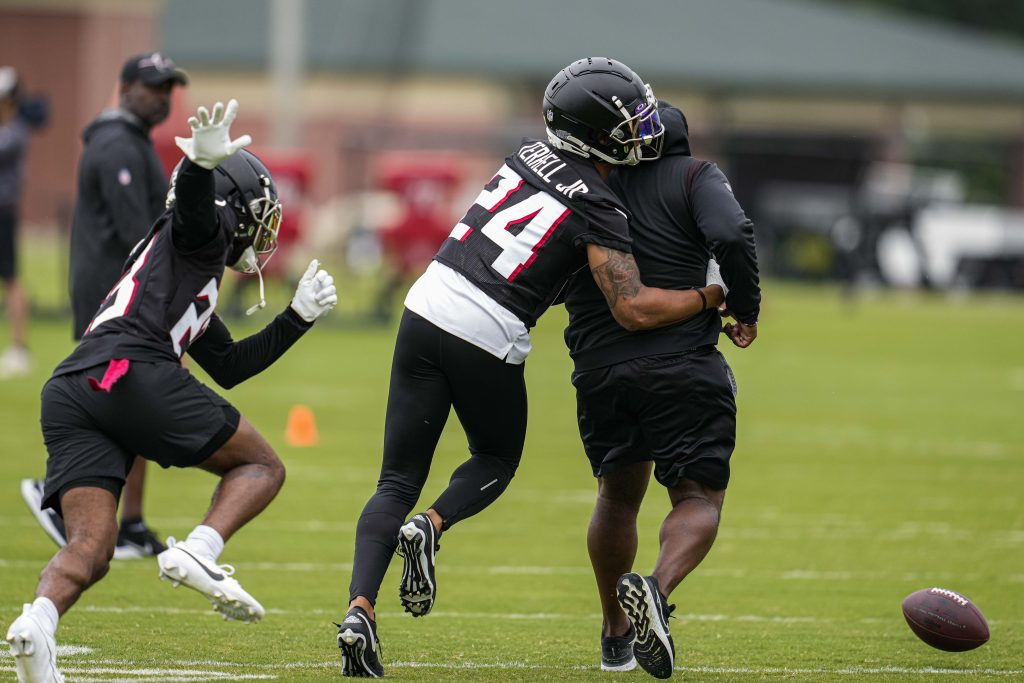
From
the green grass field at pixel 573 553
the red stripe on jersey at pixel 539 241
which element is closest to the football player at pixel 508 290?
the red stripe on jersey at pixel 539 241

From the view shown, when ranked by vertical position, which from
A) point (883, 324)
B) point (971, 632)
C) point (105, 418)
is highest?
point (105, 418)

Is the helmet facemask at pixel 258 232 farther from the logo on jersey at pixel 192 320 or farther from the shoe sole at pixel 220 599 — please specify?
the shoe sole at pixel 220 599

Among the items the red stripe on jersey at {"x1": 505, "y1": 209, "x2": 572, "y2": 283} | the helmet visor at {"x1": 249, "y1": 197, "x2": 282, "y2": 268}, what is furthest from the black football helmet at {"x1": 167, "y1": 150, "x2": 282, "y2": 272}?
the red stripe on jersey at {"x1": 505, "y1": 209, "x2": 572, "y2": 283}

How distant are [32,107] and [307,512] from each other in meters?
7.92

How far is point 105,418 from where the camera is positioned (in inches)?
218

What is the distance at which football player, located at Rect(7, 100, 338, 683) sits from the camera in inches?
213

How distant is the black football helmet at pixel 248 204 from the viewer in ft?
19.4

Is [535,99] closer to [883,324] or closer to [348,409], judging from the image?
[883,324]

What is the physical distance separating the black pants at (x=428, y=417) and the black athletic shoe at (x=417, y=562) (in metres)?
0.15

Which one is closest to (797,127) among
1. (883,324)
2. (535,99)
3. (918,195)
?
(535,99)

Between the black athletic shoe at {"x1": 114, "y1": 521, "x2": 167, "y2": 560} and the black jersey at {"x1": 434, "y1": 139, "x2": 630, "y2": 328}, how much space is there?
3.10 m

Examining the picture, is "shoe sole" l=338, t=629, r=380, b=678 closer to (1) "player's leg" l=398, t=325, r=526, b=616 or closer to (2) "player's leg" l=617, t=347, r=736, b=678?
(1) "player's leg" l=398, t=325, r=526, b=616

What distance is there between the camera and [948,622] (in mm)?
6316

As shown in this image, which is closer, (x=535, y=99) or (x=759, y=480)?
(x=759, y=480)
